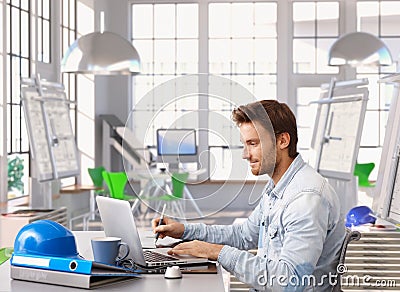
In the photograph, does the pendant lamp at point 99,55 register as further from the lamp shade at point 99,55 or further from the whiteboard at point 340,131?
the whiteboard at point 340,131

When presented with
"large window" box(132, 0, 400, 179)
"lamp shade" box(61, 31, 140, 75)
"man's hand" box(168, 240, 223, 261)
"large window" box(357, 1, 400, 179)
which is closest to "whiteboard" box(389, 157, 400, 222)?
"man's hand" box(168, 240, 223, 261)

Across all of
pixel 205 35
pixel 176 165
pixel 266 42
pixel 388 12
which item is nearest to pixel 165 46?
pixel 205 35

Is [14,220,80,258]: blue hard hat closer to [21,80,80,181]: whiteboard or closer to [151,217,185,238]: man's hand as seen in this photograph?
[151,217,185,238]: man's hand

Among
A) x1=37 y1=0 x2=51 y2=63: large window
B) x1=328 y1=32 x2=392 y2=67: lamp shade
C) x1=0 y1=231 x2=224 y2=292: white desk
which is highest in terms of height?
x1=37 y1=0 x2=51 y2=63: large window

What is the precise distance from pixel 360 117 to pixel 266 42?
5785 millimetres

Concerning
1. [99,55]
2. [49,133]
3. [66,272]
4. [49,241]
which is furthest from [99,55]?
[66,272]

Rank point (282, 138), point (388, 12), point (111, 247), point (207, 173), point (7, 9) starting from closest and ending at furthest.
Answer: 1. point (111, 247)
2. point (282, 138)
3. point (207, 173)
4. point (7, 9)
5. point (388, 12)

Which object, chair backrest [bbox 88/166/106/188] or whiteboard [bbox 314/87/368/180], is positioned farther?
chair backrest [bbox 88/166/106/188]

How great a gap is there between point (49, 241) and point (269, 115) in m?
0.81

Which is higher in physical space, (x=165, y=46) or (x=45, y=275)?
(x=165, y=46)

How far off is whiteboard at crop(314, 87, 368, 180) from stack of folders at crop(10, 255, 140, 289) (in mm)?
3982

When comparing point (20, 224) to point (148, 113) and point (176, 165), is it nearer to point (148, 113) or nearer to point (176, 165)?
point (176, 165)

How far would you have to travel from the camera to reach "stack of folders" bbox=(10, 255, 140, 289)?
2186 millimetres

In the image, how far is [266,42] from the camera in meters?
11.7
